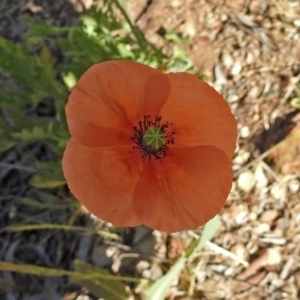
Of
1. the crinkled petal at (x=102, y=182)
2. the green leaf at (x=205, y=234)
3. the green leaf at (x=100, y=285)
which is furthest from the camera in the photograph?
the green leaf at (x=100, y=285)

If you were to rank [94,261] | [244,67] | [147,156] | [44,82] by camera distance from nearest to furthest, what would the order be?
[147,156], [44,82], [94,261], [244,67]

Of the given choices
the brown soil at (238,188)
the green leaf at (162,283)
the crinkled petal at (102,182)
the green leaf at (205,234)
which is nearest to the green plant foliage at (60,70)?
the brown soil at (238,188)

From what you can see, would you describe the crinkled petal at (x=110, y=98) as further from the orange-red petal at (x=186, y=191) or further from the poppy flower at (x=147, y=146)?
the orange-red petal at (x=186, y=191)

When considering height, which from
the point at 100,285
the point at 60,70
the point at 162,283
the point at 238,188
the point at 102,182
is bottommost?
the point at 100,285

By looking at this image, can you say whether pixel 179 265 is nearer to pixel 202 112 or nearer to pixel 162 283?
pixel 162 283

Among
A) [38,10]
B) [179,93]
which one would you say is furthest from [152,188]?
[38,10]

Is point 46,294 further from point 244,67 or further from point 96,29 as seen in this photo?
point 244,67

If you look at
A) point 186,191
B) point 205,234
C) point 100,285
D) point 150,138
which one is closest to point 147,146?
point 150,138
